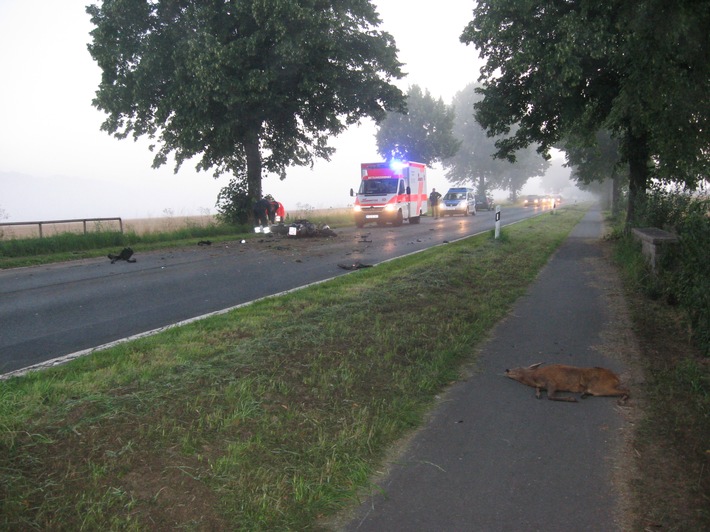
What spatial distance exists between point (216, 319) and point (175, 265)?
23.8ft

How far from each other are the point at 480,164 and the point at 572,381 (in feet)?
278

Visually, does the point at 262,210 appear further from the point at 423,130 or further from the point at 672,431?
the point at 423,130

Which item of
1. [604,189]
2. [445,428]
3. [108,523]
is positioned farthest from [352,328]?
[604,189]

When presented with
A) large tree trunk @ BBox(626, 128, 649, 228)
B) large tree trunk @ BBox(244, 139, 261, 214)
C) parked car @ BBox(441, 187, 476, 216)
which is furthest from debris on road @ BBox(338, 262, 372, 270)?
parked car @ BBox(441, 187, 476, 216)

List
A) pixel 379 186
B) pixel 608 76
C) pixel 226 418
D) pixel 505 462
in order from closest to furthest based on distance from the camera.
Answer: pixel 505 462 < pixel 226 418 < pixel 608 76 < pixel 379 186

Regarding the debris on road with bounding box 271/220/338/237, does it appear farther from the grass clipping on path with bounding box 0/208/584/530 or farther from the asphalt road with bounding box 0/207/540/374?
the grass clipping on path with bounding box 0/208/584/530

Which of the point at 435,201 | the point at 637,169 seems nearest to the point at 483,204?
the point at 435,201

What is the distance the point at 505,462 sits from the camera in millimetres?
3875

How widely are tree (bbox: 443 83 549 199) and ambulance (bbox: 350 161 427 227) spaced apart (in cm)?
5297

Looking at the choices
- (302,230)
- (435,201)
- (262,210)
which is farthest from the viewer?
(435,201)

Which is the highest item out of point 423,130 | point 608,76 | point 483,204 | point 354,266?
point 423,130

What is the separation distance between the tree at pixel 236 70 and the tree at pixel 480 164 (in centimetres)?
5721

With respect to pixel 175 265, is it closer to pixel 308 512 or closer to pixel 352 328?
pixel 352 328

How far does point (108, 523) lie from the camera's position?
2.98 metres
